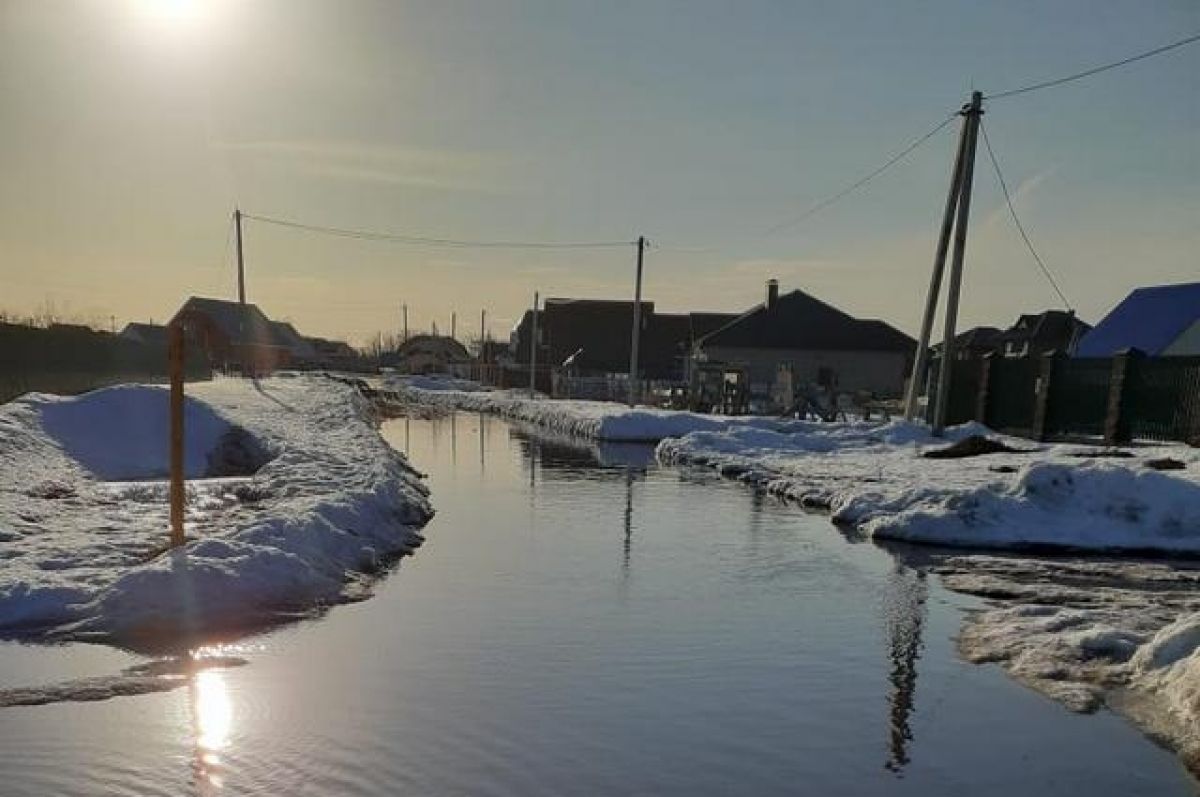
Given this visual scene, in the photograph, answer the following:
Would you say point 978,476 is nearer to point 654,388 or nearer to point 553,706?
point 553,706

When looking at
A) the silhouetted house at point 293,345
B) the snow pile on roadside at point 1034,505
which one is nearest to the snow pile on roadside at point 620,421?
the snow pile on roadside at point 1034,505

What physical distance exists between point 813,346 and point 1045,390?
3146 cm

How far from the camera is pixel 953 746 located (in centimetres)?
523

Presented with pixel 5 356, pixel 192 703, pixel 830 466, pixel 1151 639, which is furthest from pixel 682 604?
pixel 5 356

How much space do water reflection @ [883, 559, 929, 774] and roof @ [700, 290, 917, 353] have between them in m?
44.4

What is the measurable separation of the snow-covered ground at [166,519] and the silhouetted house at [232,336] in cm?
4306

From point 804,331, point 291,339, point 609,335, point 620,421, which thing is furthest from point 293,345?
point 620,421

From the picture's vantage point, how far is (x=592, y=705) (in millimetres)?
5676

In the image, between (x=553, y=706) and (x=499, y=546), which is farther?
(x=499, y=546)

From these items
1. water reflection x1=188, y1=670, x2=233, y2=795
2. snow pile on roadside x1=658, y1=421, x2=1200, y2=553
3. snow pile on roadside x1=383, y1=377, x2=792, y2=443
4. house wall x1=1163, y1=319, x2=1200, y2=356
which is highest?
house wall x1=1163, y1=319, x2=1200, y2=356

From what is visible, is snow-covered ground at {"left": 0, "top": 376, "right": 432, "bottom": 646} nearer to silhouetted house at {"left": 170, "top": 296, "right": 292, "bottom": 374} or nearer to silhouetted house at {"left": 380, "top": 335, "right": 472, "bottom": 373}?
silhouetted house at {"left": 170, "top": 296, "right": 292, "bottom": 374}

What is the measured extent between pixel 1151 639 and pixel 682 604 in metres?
3.48

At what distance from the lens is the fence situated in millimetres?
20656

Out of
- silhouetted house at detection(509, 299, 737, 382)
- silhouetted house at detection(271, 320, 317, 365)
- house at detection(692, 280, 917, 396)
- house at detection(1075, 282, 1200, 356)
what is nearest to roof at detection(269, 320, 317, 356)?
silhouetted house at detection(271, 320, 317, 365)
